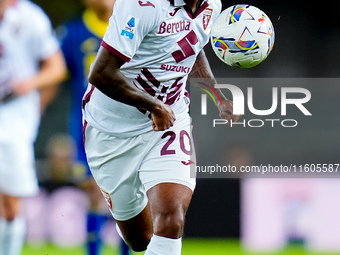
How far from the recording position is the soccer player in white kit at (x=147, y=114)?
3586 mm

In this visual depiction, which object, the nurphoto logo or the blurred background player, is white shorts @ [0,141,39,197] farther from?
the nurphoto logo

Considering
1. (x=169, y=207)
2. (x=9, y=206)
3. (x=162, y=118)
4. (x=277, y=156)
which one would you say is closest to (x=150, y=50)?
(x=162, y=118)

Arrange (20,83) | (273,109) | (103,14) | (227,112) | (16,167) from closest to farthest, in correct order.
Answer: (227,112)
(20,83)
(16,167)
(103,14)
(273,109)

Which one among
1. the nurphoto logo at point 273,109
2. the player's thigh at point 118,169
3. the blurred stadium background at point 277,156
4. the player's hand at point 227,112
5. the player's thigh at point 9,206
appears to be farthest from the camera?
the nurphoto logo at point 273,109

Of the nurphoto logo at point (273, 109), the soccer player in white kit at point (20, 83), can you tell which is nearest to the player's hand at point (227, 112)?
the soccer player in white kit at point (20, 83)

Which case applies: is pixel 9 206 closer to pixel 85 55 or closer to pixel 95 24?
pixel 85 55

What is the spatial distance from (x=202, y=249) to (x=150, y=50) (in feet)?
15.5

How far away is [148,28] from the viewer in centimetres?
366

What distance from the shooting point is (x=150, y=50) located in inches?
151

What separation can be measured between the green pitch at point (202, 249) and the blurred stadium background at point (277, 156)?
0.4 inches

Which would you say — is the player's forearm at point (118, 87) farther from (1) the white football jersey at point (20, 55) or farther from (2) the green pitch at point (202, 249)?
(2) the green pitch at point (202, 249)

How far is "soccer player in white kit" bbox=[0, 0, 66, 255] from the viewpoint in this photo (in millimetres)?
5645

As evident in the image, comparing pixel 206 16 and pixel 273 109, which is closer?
pixel 206 16

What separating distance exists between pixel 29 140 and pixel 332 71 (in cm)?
724
